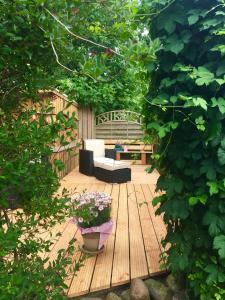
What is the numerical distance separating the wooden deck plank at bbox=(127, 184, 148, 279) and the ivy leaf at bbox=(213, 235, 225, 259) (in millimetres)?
732

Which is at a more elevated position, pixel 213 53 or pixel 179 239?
pixel 213 53

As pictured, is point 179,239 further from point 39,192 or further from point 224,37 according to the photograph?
point 224,37

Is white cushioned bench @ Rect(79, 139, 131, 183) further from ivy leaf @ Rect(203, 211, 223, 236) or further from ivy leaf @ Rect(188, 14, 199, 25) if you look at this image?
ivy leaf @ Rect(188, 14, 199, 25)

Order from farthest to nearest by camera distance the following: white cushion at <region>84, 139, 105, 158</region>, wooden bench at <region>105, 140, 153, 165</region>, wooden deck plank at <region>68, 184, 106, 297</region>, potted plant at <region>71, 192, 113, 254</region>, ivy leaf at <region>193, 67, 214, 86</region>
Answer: wooden bench at <region>105, 140, 153, 165</region>
white cushion at <region>84, 139, 105, 158</region>
potted plant at <region>71, 192, 113, 254</region>
wooden deck plank at <region>68, 184, 106, 297</region>
ivy leaf at <region>193, 67, 214, 86</region>

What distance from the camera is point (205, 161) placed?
1639mm

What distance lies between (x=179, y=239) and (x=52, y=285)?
2.79 ft

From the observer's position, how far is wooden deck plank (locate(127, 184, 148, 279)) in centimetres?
215

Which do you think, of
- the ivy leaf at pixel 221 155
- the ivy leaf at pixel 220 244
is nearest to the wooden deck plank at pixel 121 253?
the ivy leaf at pixel 220 244

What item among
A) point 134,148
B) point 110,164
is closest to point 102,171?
point 110,164

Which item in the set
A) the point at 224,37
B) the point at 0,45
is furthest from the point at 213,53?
the point at 0,45

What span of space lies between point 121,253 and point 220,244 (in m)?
1.09

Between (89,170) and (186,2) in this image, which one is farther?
(89,170)

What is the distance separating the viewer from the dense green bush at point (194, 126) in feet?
5.04

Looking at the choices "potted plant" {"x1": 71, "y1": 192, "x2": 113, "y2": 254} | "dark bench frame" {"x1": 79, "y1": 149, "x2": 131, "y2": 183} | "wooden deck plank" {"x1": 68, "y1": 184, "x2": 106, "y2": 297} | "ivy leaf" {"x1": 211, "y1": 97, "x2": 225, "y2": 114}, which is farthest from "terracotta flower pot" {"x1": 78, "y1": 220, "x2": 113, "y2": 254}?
"dark bench frame" {"x1": 79, "y1": 149, "x2": 131, "y2": 183}
